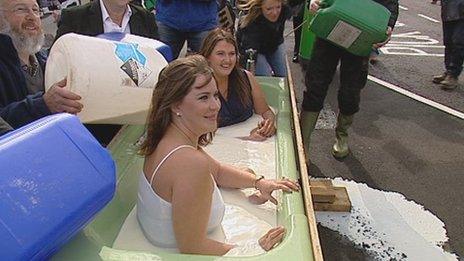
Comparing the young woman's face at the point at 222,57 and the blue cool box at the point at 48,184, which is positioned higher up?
the blue cool box at the point at 48,184

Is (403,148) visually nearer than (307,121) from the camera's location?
No

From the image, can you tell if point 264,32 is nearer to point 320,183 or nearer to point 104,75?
point 320,183

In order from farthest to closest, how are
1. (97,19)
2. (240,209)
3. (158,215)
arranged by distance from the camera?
1. (97,19)
2. (240,209)
3. (158,215)

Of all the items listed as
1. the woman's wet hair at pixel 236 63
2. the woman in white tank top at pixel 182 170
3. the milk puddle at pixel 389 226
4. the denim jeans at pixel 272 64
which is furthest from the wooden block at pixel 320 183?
the woman in white tank top at pixel 182 170

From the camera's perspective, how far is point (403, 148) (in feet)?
12.4

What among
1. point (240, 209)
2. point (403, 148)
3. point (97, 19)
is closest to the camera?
point (240, 209)

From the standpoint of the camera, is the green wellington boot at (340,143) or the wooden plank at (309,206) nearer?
the wooden plank at (309,206)

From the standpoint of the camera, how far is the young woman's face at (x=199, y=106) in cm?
163

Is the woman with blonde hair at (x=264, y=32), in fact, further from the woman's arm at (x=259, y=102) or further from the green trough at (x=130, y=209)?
the green trough at (x=130, y=209)

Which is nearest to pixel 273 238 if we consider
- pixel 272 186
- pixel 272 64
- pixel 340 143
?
pixel 272 186

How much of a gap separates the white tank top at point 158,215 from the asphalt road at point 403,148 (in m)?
1.05

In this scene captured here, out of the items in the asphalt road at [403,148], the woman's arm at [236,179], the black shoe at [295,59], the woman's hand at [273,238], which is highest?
the woman's hand at [273,238]

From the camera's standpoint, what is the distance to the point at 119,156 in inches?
88.5

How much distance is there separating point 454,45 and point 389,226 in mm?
3051
